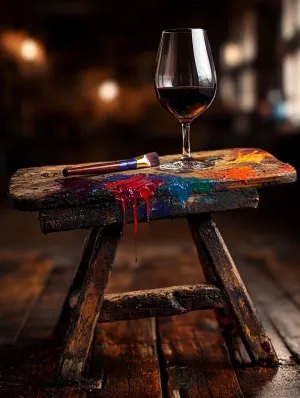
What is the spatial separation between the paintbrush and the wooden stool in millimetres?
24

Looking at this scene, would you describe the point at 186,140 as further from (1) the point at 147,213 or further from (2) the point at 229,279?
(2) the point at 229,279

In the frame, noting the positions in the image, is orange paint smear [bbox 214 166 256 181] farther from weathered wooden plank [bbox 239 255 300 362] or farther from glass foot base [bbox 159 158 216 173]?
weathered wooden plank [bbox 239 255 300 362]

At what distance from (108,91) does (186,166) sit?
330 inches

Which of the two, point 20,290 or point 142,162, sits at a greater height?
point 142,162

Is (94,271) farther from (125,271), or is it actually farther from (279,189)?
(279,189)

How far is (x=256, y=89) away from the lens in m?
9.57

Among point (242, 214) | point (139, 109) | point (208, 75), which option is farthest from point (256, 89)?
point (208, 75)

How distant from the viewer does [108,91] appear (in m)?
10.2

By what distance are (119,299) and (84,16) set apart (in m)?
8.54

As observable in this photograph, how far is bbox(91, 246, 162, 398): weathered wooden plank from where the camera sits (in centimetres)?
195

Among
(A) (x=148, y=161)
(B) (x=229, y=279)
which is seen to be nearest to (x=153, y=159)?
(A) (x=148, y=161)

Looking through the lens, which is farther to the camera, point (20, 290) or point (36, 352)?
point (20, 290)

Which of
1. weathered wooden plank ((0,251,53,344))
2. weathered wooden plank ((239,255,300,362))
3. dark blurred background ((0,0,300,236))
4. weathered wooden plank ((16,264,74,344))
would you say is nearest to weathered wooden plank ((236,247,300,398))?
weathered wooden plank ((239,255,300,362))

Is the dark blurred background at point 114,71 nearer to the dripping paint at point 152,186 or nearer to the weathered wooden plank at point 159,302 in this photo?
the weathered wooden plank at point 159,302
